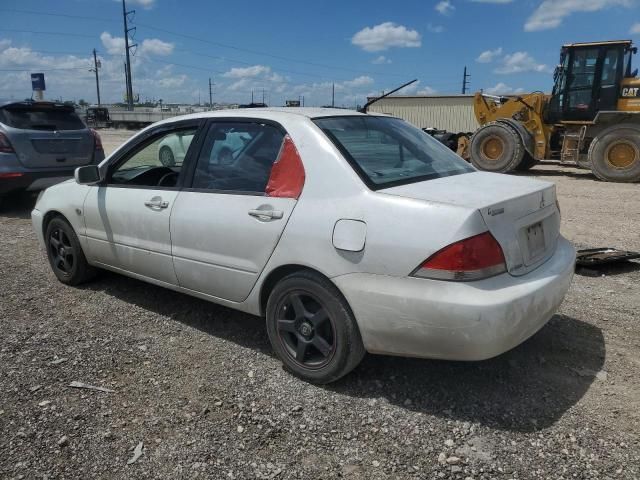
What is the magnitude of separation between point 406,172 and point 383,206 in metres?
0.56

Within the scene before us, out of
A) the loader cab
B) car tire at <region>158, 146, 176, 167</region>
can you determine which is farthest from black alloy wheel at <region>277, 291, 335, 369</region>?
the loader cab

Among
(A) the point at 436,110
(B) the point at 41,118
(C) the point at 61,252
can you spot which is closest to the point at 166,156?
(C) the point at 61,252

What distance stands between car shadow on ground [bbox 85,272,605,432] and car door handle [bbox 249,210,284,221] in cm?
97

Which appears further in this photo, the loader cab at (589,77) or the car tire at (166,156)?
the loader cab at (589,77)

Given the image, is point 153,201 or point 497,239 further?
point 153,201

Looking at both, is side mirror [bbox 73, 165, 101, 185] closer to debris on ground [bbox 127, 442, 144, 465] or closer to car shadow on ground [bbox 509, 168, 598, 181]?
debris on ground [bbox 127, 442, 144, 465]

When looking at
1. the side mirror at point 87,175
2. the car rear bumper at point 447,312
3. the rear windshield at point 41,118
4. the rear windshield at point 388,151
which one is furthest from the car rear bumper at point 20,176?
the car rear bumper at point 447,312

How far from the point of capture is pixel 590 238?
640cm

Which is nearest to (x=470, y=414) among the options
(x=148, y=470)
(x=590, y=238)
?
(x=148, y=470)

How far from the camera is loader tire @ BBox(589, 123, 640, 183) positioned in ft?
39.7

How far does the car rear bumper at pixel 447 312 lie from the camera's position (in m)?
2.47

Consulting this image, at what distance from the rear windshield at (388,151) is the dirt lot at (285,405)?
118 cm

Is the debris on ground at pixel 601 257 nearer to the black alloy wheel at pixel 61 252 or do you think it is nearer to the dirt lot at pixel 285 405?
the dirt lot at pixel 285 405

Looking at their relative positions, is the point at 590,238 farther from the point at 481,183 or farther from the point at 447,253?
the point at 447,253
